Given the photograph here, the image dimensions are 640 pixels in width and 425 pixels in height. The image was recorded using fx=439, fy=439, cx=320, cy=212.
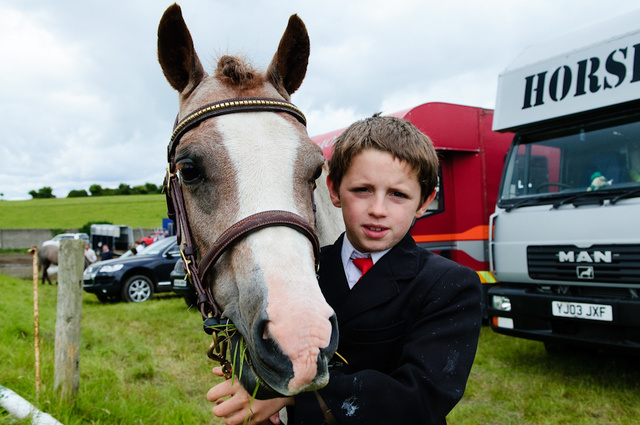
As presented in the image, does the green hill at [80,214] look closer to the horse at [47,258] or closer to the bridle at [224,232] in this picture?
the horse at [47,258]

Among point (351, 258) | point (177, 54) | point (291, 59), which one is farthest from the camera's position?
point (291, 59)

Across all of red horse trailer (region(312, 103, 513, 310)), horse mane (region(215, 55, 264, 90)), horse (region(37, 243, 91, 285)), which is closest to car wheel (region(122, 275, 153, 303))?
red horse trailer (region(312, 103, 513, 310))

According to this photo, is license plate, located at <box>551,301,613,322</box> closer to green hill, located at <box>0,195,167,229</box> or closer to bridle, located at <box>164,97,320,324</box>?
bridle, located at <box>164,97,320,324</box>

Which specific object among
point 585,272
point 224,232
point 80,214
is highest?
point 80,214

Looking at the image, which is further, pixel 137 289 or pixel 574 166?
pixel 137 289

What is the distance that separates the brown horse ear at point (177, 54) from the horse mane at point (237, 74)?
0.46ft

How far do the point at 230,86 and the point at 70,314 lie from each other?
3020 mm

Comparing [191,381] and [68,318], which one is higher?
[68,318]

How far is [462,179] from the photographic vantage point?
22.9ft

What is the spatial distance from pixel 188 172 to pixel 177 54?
75 cm

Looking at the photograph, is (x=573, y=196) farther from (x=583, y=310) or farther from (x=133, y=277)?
(x=133, y=277)

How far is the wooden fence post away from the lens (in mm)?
3740

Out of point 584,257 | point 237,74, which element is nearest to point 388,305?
point 237,74

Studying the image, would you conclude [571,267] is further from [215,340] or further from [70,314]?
[70,314]
